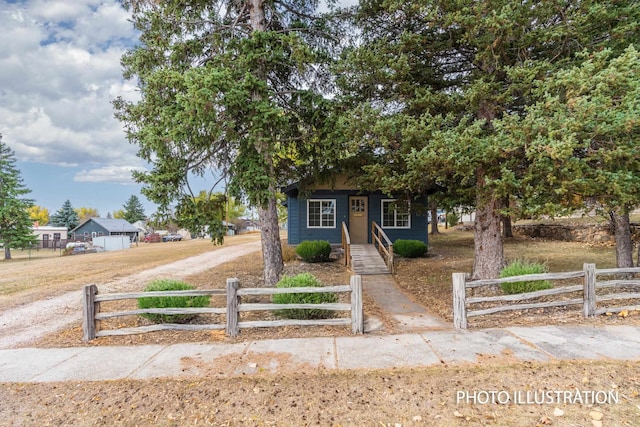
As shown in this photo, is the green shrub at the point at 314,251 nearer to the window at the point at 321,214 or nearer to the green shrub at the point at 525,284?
the window at the point at 321,214

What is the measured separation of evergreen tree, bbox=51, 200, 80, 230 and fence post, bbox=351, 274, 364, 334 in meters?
65.4

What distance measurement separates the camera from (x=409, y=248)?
1406 cm

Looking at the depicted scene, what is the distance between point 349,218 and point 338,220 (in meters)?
0.54

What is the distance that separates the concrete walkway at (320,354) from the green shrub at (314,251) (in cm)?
793

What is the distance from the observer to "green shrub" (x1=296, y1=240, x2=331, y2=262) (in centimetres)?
1305

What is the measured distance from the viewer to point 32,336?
19.1ft

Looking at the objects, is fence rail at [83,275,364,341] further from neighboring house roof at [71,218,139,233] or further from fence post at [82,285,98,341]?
neighboring house roof at [71,218,139,233]

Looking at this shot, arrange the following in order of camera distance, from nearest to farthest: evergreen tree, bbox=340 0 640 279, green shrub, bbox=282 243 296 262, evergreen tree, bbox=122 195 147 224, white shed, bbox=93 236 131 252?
evergreen tree, bbox=340 0 640 279 < green shrub, bbox=282 243 296 262 < white shed, bbox=93 236 131 252 < evergreen tree, bbox=122 195 147 224

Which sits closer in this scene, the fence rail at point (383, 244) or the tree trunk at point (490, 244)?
the tree trunk at point (490, 244)

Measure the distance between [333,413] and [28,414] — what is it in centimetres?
321

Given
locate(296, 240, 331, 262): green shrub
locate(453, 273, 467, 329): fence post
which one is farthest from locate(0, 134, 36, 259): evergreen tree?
locate(453, 273, 467, 329): fence post

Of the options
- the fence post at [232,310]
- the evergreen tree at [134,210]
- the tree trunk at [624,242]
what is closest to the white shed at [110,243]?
the fence post at [232,310]

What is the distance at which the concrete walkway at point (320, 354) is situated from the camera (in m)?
4.14

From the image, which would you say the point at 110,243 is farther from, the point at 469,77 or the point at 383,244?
the point at 469,77
